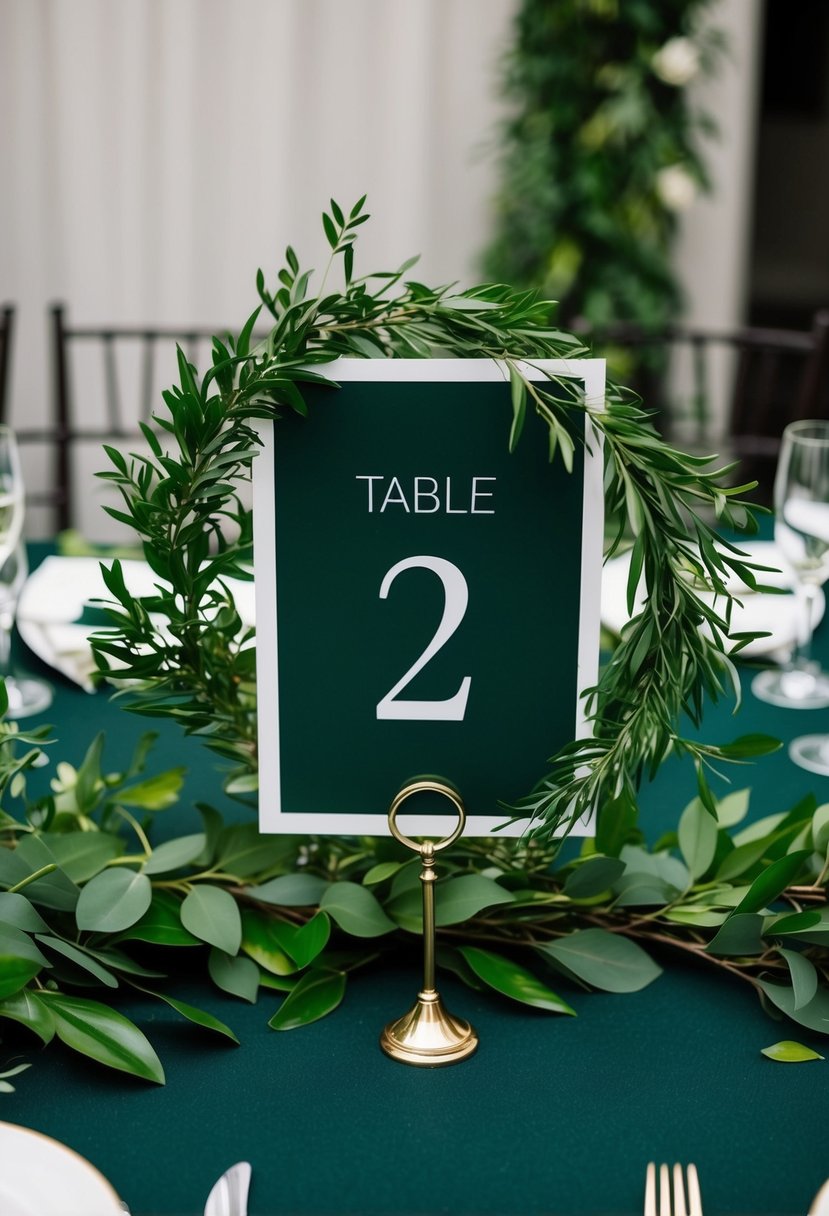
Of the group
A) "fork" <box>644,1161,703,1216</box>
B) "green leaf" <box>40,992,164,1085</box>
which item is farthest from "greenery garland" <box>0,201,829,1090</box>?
"fork" <box>644,1161,703,1216</box>

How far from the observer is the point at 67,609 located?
1.34 m

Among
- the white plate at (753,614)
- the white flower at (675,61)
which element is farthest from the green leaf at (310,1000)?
the white flower at (675,61)

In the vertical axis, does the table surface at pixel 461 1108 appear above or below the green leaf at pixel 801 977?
below

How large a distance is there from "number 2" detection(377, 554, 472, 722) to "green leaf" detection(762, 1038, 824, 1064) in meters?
0.26

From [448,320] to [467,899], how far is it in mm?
343

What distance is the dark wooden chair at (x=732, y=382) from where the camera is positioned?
2.29 meters

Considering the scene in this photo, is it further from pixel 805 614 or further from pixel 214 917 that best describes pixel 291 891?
pixel 805 614

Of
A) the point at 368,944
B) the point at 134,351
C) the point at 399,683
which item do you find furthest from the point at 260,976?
the point at 134,351

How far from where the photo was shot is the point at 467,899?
30.2 inches

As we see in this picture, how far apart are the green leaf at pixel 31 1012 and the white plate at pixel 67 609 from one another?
1.87 feet

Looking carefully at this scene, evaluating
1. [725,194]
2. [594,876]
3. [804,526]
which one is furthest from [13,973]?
[725,194]

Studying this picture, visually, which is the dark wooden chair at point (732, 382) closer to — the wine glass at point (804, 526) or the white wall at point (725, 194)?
the white wall at point (725, 194)

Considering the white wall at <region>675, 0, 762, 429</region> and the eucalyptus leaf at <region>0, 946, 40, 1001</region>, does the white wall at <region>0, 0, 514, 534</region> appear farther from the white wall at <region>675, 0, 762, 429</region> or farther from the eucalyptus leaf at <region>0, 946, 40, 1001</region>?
the eucalyptus leaf at <region>0, 946, 40, 1001</region>

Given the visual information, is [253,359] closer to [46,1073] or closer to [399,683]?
[399,683]
